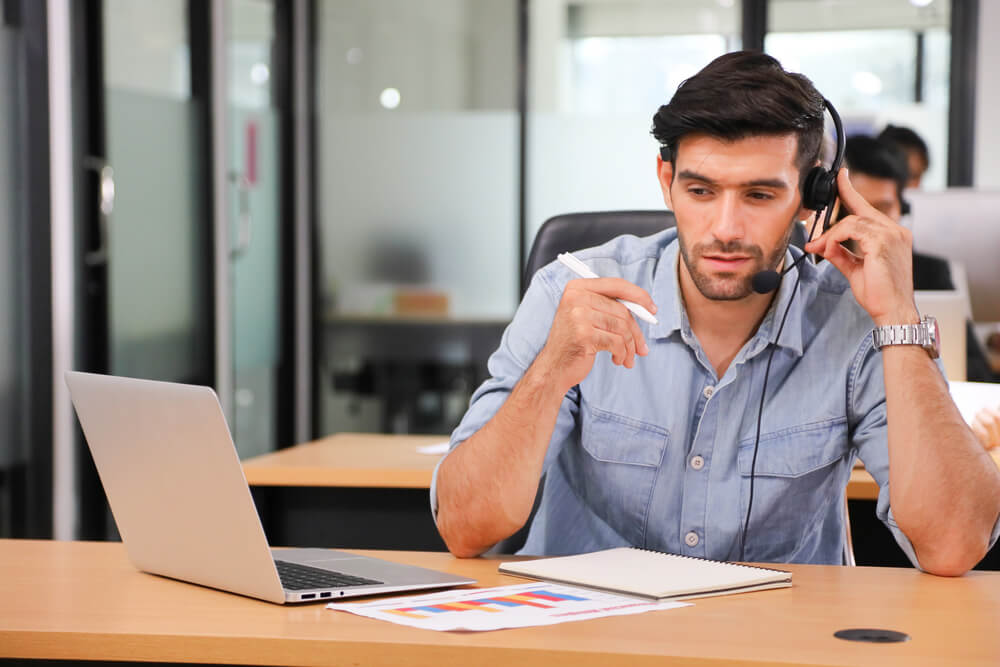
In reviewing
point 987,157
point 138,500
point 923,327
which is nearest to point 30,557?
point 138,500

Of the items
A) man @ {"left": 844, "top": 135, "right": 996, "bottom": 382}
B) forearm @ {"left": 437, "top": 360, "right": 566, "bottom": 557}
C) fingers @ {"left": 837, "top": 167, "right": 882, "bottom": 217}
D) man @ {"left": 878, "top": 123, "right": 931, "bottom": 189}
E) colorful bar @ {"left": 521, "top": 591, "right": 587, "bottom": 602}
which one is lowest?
colorful bar @ {"left": 521, "top": 591, "right": 587, "bottom": 602}

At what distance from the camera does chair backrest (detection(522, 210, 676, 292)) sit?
1776mm

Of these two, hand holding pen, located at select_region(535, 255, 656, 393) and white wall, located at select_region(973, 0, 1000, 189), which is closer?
hand holding pen, located at select_region(535, 255, 656, 393)

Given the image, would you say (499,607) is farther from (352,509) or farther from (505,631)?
(352,509)

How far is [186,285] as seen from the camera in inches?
165

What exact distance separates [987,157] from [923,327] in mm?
3335

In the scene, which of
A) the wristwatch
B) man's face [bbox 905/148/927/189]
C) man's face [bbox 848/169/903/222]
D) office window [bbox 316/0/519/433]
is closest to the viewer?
the wristwatch

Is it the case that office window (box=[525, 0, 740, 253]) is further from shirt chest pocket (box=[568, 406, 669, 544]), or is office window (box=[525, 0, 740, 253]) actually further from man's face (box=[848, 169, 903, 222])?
shirt chest pocket (box=[568, 406, 669, 544])

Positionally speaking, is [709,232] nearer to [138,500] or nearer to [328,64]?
[138,500]

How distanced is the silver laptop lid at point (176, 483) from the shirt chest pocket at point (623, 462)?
0.55 meters

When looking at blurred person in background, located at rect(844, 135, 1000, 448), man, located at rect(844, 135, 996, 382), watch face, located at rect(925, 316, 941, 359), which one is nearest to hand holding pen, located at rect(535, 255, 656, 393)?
watch face, located at rect(925, 316, 941, 359)

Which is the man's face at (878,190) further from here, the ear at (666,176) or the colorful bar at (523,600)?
the colorful bar at (523,600)

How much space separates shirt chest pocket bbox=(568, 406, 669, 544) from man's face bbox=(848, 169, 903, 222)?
1492 mm

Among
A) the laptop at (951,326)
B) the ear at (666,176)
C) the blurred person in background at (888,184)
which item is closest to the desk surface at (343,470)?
the ear at (666,176)
